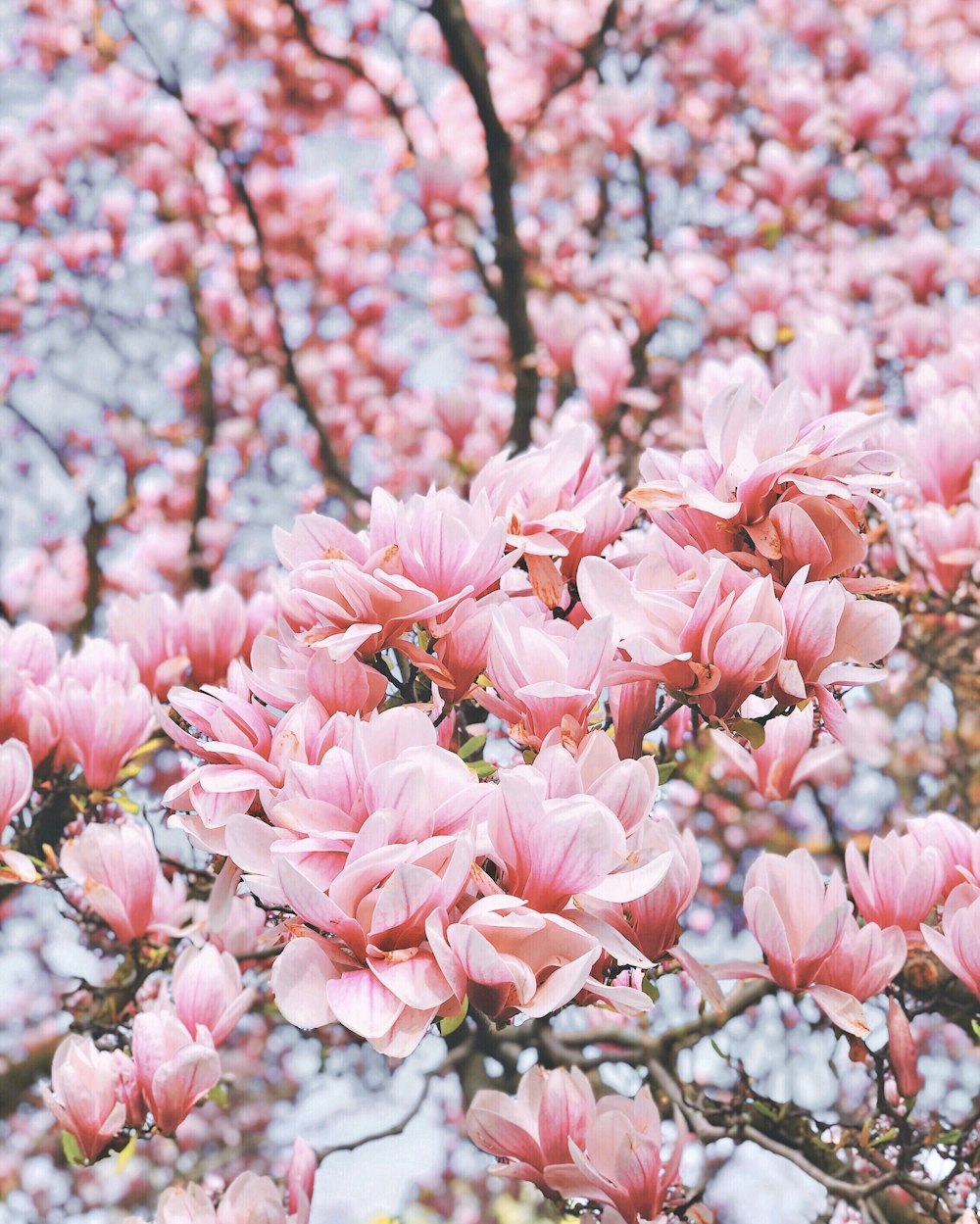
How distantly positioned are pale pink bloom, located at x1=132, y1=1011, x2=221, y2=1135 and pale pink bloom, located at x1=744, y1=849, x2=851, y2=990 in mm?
864

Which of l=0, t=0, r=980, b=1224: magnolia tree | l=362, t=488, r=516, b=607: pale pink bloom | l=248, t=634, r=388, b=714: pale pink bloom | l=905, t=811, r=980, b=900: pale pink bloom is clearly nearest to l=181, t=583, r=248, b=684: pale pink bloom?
l=0, t=0, r=980, b=1224: magnolia tree

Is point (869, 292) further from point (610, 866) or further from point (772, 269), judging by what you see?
point (610, 866)

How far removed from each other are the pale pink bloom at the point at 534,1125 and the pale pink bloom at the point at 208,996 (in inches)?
18.4

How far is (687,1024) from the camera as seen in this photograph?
2275 millimetres

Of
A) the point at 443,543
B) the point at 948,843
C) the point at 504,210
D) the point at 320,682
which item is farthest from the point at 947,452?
the point at 504,210

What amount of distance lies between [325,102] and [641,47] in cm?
256

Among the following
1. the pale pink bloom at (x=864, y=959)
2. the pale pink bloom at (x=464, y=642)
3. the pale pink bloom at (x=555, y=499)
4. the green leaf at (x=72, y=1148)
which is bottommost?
the green leaf at (x=72, y=1148)

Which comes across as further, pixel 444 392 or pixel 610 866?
pixel 444 392

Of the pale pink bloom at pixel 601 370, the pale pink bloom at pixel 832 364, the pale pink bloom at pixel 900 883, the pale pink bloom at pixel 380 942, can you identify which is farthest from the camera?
the pale pink bloom at pixel 601 370

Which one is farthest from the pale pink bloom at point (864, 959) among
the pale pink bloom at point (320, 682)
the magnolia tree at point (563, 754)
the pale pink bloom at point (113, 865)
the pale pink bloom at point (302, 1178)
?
the pale pink bloom at point (113, 865)

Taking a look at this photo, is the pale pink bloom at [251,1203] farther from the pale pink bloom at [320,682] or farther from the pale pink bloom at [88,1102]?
the pale pink bloom at [320,682]

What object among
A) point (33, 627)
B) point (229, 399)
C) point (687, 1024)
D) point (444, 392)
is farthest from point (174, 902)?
point (229, 399)

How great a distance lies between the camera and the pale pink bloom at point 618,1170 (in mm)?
1434

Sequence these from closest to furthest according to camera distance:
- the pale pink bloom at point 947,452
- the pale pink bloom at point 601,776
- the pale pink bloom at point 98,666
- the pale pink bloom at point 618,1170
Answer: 1. the pale pink bloom at point 601,776
2. the pale pink bloom at point 618,1170
3. the pale pink bloom at point 98,666
4. the pale pink bloom at point 947,452
